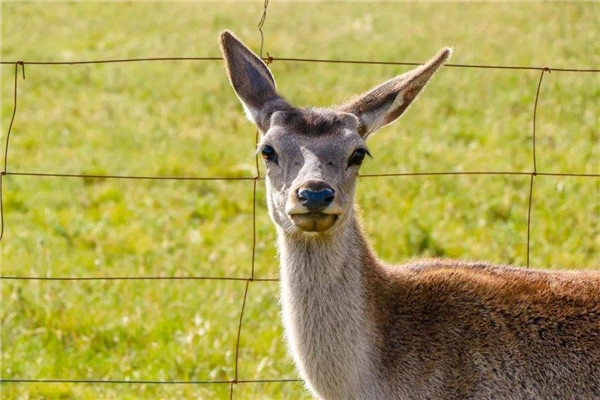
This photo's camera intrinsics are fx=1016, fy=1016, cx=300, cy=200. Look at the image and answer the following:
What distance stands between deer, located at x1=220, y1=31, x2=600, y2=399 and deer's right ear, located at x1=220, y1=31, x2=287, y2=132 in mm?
238

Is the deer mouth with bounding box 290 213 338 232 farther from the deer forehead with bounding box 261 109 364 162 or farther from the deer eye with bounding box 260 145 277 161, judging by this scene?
the deer eye with bounding box 260 145 277 161

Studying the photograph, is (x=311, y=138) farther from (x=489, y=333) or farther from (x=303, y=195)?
(x=489, y=333)

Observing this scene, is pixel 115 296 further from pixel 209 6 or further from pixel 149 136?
pixel 209 6

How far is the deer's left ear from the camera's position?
193 inches

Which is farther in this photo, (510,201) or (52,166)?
(52,166)

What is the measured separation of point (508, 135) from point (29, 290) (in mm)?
5333

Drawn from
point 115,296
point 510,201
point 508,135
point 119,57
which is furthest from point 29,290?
point 119,57

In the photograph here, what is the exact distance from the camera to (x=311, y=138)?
470cm

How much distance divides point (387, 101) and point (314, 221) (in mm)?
918

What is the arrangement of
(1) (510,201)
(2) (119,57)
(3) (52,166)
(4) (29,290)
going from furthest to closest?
(2) (119,57) → (3) (52,166) → (1) (510,201) → (4) (29,290)

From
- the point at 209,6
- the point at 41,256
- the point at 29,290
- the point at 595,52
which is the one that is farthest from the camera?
the point at 209,6

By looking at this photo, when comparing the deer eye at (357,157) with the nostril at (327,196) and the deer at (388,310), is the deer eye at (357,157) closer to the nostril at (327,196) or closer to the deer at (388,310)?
the deer at (388,310)

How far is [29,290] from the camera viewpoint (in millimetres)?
6957

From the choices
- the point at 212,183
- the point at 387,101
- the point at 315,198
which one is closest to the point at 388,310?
the point at 315,198
